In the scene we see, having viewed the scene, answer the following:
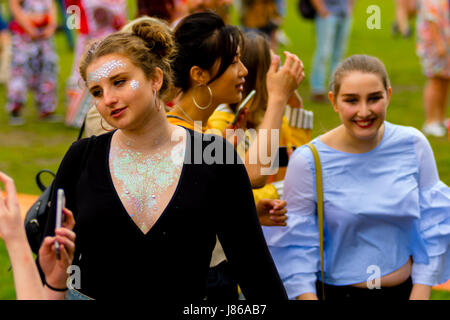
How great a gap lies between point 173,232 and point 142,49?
65cm

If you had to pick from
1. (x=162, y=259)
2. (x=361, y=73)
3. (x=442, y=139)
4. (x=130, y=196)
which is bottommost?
(x=442, y=139)

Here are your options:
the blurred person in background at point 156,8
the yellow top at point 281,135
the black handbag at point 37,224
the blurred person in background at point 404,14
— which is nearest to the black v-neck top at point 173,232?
the black handbag at point 37,224

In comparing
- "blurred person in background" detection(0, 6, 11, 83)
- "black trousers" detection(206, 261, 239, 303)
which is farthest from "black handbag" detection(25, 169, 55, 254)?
"blurred person in background" detection(0, 6, 11, 83)

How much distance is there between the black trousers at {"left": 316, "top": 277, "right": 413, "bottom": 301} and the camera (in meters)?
2.87

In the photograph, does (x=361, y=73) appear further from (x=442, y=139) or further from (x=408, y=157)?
(x=442, y=139)

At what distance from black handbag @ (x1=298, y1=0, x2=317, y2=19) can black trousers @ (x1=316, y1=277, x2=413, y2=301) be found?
7252 mm

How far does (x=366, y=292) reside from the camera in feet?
9.45

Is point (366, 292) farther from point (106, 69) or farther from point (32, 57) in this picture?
point (32, 57)

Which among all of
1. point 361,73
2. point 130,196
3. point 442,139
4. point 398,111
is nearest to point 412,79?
point 398,111

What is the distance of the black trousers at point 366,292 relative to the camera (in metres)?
2.87

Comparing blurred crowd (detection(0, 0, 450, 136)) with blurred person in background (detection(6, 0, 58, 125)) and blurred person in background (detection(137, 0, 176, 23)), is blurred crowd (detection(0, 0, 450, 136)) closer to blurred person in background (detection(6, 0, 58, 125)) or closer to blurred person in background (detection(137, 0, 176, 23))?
blurred person in background (detection(6, 0, 58, 125))

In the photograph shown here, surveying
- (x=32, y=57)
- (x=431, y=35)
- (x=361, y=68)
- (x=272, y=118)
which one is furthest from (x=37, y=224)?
(x=32, y=57)

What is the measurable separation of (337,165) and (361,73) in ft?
1.37

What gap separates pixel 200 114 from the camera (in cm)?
297
